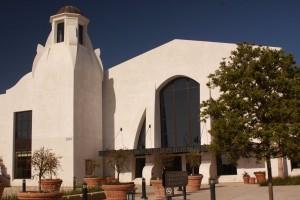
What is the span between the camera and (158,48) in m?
38.7

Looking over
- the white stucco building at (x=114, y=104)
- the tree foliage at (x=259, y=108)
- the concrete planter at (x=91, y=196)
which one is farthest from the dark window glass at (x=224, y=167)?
the tree foliage at (x=259, y=108)

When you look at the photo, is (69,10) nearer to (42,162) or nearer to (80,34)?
(80,34)

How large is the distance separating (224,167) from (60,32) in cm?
1875

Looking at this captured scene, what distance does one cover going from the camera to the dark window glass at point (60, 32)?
39.2 m

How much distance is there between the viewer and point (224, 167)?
3491 centimetres

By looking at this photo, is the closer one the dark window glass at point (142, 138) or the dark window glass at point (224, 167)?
the dark window glass at point (224, 167)

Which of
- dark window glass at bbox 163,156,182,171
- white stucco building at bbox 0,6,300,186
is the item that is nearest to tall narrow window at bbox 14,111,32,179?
white stucco building at bbox 0,6,300,186

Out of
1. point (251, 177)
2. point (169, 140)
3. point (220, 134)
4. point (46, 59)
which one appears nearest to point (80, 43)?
point (46, 59)

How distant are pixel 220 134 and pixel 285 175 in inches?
793

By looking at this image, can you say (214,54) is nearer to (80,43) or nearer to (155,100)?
(155,100)

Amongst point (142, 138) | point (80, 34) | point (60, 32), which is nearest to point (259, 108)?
point (142, 138)

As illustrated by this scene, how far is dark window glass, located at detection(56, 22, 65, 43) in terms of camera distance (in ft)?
129

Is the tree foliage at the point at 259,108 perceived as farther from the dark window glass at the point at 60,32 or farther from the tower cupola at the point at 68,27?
the dark window glass at the point at 60,32

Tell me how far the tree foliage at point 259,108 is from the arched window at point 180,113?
22.0 meters
